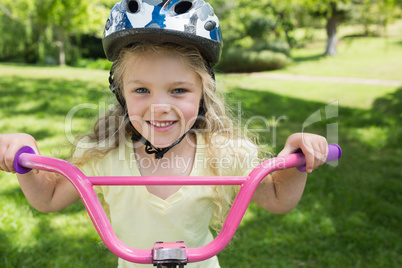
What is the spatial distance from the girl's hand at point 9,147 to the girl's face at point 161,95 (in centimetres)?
52

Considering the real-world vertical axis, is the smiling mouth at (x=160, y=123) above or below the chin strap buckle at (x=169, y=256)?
above

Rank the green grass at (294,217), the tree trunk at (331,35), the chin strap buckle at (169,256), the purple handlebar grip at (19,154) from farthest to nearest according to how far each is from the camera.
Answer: the tree trunk at (331,35) < the green grass at (294,217) < the purple handlebar grip at (19,154) < the chin strap buckle at (169,256)

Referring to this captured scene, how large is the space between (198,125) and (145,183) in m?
0.91

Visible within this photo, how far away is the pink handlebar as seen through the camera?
144 cm

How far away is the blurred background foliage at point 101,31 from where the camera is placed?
1933cm

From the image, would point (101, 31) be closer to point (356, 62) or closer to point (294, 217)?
point (356, 62)

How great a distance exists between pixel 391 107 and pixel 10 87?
8749 millimetres

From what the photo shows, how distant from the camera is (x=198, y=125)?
7.89ft

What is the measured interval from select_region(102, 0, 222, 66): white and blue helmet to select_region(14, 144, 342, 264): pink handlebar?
769 millimetres

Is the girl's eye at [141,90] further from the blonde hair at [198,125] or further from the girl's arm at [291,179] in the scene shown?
the girl's arm at [291,179]

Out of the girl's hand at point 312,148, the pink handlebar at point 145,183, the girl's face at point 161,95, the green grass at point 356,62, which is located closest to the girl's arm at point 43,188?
the pink handlebar at point 145,183

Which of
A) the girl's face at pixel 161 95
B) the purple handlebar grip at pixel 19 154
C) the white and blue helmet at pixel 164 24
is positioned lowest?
the purple handlebar grip at pixel 19 154

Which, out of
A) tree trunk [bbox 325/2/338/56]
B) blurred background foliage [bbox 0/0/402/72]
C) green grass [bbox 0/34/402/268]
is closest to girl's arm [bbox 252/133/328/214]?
green grass [bbox 0/34/402/268]

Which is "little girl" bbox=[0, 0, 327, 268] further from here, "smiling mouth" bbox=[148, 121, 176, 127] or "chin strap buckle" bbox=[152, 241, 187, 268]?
"chin strap buckle" bbox=[152, 241, 187, 268]
